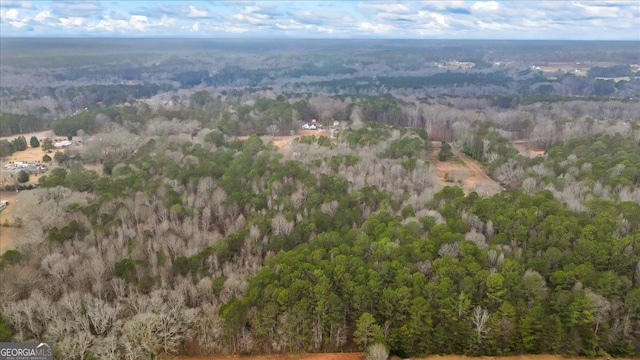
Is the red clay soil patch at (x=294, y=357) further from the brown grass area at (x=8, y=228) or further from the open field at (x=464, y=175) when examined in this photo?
the open field at (x=464, y=175)

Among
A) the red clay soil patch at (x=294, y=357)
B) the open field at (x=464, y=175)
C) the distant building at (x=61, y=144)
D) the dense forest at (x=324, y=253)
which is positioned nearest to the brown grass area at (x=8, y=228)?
the dense forest at (x=324, y=253)

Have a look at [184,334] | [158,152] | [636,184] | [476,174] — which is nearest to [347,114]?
[476,174]

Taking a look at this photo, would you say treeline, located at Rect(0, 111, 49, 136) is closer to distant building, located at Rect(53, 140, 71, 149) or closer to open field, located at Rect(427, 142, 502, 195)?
distant building, located at Rect(53, 140, 71, 149)

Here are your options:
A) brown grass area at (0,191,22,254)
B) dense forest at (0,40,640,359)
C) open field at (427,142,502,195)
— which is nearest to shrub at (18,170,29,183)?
brown grass area at (0,191,22,254)

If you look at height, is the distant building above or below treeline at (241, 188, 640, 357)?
above

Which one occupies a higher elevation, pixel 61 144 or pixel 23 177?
pixel 61 144

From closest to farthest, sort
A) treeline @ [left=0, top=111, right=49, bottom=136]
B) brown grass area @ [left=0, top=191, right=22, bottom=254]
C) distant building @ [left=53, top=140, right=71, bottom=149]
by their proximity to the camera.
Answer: brown grass area @ [left=0, top=191, right=22, bottom=254] < distant building @ [left=53, top=140, right=71, bottom=149] < treeline @ [left=0, top=111, right=49, bottom=136]

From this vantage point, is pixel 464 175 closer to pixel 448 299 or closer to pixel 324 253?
pixel 324 253

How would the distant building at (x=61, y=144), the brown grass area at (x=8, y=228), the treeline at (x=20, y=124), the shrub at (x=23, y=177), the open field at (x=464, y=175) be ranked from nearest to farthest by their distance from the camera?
the brown grass area at (x=8, y=228), the open field at (x=464, y=175), the shrub at (x=23, y=177), the distant building at (x=61, y=144), the treeline at (x=20, y=124)

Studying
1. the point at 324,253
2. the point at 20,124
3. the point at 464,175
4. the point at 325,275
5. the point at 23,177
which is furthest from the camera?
the point at 20,124

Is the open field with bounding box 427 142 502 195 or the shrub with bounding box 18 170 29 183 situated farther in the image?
the shrub with bounding box 18 170 29 183

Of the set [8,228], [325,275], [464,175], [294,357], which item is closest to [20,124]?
[8,228]
